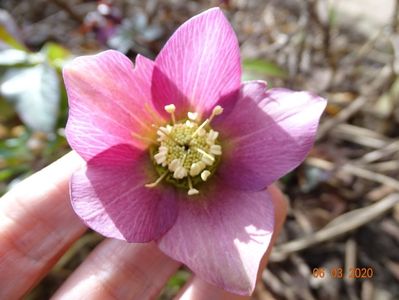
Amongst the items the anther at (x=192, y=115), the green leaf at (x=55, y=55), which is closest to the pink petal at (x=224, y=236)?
the anther at (x=192, y=115)

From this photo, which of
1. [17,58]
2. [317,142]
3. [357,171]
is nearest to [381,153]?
[357,171]

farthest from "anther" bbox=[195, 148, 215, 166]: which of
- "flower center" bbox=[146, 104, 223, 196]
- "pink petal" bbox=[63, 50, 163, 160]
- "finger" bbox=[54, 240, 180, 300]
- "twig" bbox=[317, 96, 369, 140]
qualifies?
"twig" bbox=[317, 96, 369, 140]

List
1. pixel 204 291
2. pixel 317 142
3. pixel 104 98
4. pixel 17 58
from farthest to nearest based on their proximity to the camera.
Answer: pixel 317 142
pixel 17 58
pixel 204 291
pixel 104 98

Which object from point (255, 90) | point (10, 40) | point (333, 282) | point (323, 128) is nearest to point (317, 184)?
point (323, 128)

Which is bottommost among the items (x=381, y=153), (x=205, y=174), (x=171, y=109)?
(x=381, y=153)

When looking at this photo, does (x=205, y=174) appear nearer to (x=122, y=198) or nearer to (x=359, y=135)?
(x=122, y=198)

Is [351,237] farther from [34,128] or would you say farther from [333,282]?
[34,128]

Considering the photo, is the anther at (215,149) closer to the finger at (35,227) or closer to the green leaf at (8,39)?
the finger at (35,227)

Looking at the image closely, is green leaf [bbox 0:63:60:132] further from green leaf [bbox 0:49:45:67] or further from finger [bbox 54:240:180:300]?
finger [bbox 54:240:180:300]
